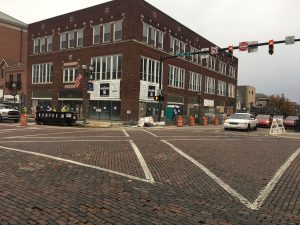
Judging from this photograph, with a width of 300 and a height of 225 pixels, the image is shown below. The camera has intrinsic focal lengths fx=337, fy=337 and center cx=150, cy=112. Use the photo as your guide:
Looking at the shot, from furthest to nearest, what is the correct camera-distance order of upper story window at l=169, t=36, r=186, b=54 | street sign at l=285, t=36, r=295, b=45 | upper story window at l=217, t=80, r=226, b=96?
1. upper story window at l=217, t=80, r=226, b=96
2. upper story window at l=169, t=36, r=186, b=54
3. street sign at l=285, t=36, r=295, b=45

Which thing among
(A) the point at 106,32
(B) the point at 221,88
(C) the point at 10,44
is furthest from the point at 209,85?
(C) the point at 10,44

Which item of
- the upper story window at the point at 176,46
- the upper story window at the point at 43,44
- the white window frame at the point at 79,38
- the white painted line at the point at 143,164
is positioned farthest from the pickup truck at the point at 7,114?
the upper story window at the point at 176,46

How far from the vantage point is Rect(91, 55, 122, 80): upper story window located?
36.5 m

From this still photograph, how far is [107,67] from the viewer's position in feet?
123

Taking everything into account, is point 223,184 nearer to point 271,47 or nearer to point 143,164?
point 143,164

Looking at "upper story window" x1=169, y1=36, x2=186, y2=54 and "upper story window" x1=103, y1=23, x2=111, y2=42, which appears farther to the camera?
"upper story window" x1=169, y1=36, x2=186, y2=54

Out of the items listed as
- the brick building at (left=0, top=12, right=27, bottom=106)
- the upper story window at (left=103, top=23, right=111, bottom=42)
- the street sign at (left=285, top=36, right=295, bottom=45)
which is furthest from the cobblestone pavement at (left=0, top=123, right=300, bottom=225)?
the brick building at (left=0, top=12, right=27, bottom=106)

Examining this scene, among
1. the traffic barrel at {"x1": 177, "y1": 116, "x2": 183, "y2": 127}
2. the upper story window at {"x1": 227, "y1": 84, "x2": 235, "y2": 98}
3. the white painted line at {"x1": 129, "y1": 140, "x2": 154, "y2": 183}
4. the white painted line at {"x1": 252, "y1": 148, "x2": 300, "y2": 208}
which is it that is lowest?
the white painted line at {"x1": 252, "y1": 148, "x2": 300, "y2": 208}

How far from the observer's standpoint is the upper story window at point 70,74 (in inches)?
1627

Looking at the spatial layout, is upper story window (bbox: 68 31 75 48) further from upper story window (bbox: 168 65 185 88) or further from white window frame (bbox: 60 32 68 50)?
upper story window (bbox: 168 65 185 88)

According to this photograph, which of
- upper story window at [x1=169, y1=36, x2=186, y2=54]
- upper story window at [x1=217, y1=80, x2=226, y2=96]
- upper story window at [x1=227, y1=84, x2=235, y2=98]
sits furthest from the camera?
upper story window at [x1=227, y1=84, x2=235, y2=98]

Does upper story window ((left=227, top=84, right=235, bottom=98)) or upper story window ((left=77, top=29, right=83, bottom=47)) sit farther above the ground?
upper story window ((left=77, top=29, right=83, bottom=47))

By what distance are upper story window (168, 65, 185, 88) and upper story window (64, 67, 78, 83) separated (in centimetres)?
1188

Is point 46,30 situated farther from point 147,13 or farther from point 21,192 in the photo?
point 21,192
